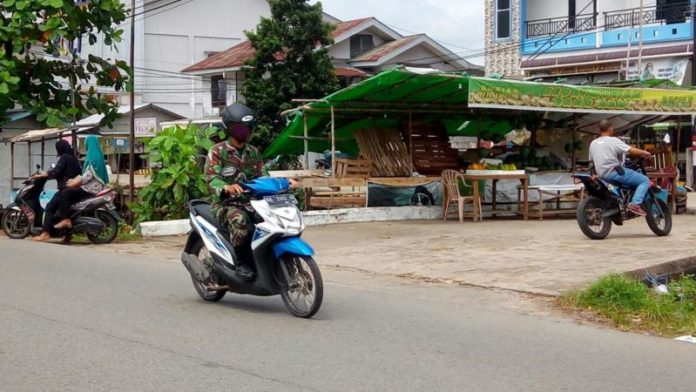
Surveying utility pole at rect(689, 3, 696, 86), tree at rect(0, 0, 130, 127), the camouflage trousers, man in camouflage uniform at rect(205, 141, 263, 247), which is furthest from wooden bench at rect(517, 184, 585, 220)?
utility pole at rect(689, 3, 696, 86)

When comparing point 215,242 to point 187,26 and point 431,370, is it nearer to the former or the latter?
point 431,370

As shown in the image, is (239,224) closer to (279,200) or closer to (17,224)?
(279,200)

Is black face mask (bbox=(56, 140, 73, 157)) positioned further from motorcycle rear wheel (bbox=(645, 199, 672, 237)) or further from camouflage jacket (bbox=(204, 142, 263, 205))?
motorcycle rear wheel (bbox=(645, 199, 672, 237))

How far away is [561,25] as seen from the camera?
99.8 feet

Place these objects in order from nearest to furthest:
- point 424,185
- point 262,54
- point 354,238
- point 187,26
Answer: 1. point 354,238
2. point 424,185
3. point 262,54
4. point 187,26

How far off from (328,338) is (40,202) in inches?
384

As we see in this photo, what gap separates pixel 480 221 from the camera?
15680 millimetres

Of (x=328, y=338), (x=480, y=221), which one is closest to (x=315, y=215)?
(x=480, y=221)

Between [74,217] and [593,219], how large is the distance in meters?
8.03

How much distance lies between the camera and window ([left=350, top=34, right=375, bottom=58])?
34938 mm

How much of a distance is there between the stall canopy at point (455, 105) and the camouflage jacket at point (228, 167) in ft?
21.9

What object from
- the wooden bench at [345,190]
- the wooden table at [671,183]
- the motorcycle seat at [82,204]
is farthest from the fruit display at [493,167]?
the motorcycle seat at [82,204]

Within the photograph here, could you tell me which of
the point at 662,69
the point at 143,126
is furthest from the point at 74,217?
the point at 143,126

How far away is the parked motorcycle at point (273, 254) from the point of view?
691 centimetres
